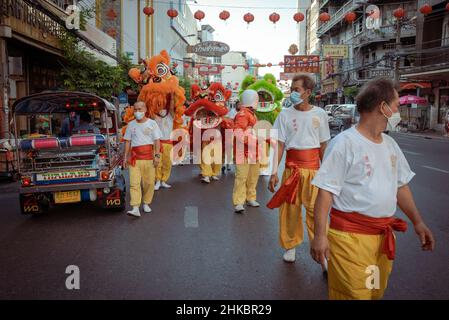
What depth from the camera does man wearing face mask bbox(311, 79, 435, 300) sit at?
2514 mm

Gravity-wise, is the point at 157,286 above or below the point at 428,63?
below

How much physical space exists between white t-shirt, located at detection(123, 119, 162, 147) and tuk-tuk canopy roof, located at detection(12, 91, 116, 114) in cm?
79

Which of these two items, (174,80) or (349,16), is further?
(349,16)

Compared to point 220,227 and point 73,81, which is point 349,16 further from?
point 220,227

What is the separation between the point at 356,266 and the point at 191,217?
13.8ft

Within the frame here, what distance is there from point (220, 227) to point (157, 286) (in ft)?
7.05

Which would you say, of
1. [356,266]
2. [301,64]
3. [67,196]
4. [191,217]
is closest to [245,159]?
[191,217]

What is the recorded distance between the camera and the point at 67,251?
490 cm

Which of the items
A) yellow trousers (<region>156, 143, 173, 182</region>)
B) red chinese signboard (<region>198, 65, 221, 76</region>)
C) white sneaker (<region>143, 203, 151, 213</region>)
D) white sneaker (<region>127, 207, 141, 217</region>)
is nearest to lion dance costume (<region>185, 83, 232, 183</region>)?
yellow trousers (<region>156, 143, 173, 182</region>)

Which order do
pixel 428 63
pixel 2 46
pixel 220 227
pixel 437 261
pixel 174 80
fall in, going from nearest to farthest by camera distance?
pixel 437 261
pixel 220 227
pixel 174 80
pixel 2 46
pixel 428 63

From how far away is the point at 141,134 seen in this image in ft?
21.4

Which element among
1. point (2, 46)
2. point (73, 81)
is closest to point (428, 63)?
point (73, 81)

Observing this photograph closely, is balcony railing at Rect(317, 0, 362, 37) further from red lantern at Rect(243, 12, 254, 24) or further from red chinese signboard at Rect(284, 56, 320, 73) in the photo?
red lantern at Rect(243, 12, 254, 24)

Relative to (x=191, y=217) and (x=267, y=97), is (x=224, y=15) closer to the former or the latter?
(x=267, y=97)
